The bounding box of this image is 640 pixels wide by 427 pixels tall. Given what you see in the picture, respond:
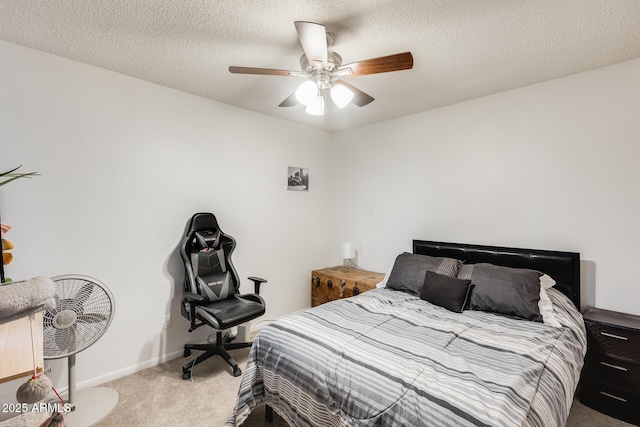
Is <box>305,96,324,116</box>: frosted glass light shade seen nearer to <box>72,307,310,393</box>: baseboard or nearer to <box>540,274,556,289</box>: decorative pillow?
<box>72,307,310,393</box>: baseboard

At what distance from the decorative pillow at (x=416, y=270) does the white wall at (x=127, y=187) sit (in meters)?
1.48

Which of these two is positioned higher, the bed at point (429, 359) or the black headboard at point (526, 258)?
the black headboard at point (526, 258)

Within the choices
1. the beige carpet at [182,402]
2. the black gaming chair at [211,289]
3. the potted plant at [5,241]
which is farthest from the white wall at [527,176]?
the potted plant at [5,241]

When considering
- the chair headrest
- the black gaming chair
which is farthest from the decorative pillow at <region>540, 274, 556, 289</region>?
the chair headrest

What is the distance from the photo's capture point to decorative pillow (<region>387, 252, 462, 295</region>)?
2.67 meters

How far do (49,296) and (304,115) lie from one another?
9.65ft

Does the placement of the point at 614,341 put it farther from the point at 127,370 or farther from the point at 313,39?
the point at 127,370

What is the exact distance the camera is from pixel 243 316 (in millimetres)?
2479

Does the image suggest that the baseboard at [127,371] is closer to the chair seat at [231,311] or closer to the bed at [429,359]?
the chair seat at [231,311]

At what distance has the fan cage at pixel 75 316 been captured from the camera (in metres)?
1.79

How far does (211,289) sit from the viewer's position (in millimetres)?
2764

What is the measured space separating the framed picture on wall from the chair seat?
1.49 meters

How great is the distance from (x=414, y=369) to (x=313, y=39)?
1757mm

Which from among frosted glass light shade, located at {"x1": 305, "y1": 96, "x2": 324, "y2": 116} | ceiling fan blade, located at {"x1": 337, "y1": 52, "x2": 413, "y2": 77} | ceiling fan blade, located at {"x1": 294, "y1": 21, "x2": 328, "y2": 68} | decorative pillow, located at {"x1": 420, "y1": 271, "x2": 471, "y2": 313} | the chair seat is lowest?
the chair seat
